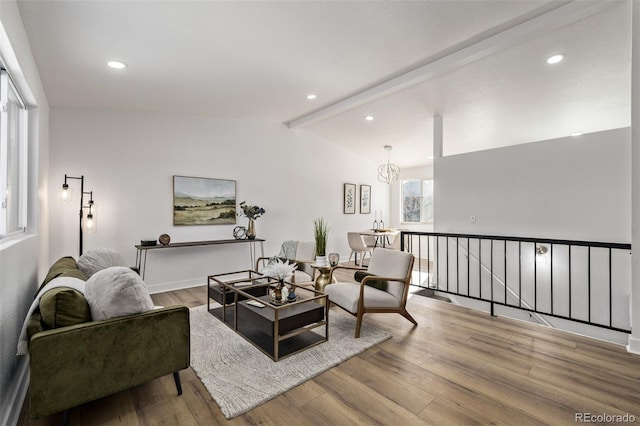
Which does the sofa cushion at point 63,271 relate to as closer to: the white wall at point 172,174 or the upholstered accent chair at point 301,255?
the white wall at point 172,174

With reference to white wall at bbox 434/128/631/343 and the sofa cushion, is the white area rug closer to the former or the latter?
the sofa cushion

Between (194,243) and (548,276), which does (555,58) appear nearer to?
(548,276)

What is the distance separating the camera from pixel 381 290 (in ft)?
11.0

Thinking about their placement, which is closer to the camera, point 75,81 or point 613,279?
point 75,81

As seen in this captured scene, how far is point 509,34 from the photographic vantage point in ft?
9.81

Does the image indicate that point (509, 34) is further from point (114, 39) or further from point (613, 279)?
point (114, 39)

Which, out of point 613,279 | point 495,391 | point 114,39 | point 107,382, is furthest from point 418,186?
point 107,382

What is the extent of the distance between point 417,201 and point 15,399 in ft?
27.4

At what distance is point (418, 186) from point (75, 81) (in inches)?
301

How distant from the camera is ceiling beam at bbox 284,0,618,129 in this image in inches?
104

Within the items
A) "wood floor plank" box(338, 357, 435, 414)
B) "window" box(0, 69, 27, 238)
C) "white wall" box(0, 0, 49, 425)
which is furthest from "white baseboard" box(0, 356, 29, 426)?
"wood floor plank" box(338, 357, 435, 414)

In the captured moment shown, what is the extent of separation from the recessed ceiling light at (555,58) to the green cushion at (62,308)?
15.7ft

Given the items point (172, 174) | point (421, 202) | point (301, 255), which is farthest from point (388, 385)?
point (421, 202)

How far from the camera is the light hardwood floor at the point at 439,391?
1.88 metres
